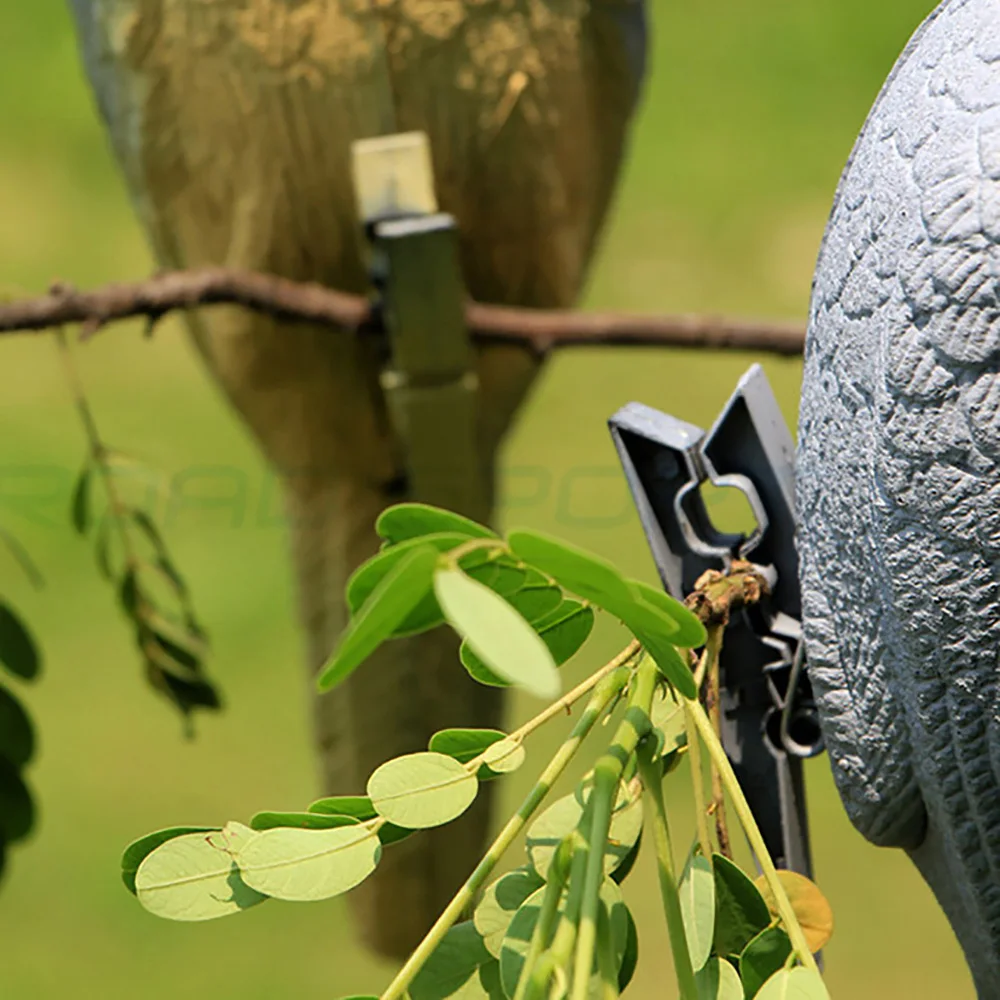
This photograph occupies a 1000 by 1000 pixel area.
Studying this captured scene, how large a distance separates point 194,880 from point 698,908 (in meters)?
0.11

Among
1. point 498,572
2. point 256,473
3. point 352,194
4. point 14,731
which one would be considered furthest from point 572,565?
point 256,473

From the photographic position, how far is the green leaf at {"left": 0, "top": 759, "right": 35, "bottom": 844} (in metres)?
0.68

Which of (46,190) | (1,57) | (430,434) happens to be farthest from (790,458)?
(1,57)

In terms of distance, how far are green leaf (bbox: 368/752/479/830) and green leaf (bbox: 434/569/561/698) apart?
0.08m

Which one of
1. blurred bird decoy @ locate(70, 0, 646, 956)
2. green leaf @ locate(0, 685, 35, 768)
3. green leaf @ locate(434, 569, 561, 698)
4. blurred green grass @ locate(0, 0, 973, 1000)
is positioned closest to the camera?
green leaf @ locate(434, 569, 561, 698)

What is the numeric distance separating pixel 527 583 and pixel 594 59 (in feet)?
1.86

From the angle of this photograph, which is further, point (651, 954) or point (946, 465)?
point (651, 954)

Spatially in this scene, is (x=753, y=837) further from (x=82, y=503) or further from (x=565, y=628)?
(x=82, y=503)

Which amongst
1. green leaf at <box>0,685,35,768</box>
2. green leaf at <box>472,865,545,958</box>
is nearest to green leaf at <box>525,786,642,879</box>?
green leaf at <box>472,865,545,958</box>

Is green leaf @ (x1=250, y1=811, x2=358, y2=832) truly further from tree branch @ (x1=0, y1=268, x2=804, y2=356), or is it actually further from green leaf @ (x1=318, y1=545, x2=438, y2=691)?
tree branch @ (x1=0, y1=268, x2=804, y2=356)

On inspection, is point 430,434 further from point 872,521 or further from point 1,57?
point 1,57

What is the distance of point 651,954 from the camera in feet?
4.50

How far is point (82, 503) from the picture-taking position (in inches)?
31.5

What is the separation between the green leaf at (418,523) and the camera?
11.5 inches
